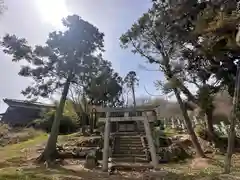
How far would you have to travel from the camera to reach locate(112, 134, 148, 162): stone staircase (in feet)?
42.2

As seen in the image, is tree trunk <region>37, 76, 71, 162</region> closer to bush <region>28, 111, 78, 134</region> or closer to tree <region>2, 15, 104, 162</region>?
tree <region>2, 15, 104, 162</region>

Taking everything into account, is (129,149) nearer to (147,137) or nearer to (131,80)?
(147,137)

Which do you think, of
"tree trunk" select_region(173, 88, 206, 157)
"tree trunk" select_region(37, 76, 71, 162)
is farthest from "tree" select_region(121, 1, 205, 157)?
"tree trunk" select_region(37, 76, 71, 162)

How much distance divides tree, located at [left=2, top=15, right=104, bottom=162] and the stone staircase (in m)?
3.47

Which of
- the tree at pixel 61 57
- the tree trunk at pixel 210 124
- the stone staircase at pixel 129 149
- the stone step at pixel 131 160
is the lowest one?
the stone step at pixel 131 160

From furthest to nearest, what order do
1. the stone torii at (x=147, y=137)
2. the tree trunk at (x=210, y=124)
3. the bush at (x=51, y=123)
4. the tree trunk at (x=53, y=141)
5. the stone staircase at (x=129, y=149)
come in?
the bush at (x=51, y=123) → the tree trunk at (x=210, y=124) → the tree trunk at (x=53, y=141) → the stone staircase at (x=129, y=149) → the stone torii at (x=147, y=137)

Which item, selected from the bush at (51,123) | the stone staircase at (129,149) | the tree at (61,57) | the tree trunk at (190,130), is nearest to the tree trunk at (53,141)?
the tree at (61,57)

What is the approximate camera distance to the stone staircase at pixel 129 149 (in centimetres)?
1286

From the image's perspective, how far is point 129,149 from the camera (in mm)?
14414

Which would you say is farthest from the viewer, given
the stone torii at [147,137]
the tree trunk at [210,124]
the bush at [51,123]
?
the bush at [51,123]

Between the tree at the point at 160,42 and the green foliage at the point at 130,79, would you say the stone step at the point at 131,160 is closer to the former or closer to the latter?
the tree at the point at 160,42

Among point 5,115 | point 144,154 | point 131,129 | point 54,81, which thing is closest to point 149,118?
point 144,154

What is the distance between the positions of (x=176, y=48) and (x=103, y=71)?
425cm

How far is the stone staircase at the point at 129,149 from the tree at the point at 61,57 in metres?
3.47
